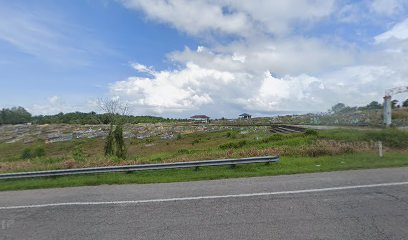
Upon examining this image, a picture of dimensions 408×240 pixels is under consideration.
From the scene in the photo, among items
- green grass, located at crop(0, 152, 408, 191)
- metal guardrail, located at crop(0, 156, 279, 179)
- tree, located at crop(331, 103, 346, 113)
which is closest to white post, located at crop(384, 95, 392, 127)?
tree, located at crop(331, 103, 346, 113)

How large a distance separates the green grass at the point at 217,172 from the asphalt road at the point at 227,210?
85cm

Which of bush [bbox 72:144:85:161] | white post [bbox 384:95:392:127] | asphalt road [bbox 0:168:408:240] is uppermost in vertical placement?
white post [bbox 384:95:392:127]

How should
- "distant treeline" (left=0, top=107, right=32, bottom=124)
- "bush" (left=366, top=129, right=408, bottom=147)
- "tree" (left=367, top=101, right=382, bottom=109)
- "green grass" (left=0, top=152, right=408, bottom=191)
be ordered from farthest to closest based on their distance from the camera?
"distant treeline" (left=0, top=107, right=32, bottom=124) → "tree" (left=367, top=101, right=382, bottom=109) → "bush" (left=366, top=129, right=408, bottom=147) → "green grass" (left=0, top=152, right=408, bottom=191)

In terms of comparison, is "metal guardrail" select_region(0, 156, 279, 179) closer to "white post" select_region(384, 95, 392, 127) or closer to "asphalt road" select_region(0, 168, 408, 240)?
"asphalt road" select_region(0, 168, 408, 240)

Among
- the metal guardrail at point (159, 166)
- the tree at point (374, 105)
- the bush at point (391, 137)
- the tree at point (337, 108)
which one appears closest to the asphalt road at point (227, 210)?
the metal guardrail at point (159, 166)

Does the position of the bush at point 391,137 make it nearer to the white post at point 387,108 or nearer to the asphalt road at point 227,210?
the asphalt road at point 227,210

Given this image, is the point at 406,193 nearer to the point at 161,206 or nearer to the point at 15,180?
the point at 161,206

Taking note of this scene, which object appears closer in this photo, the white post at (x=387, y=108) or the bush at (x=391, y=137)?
the bush at (x=391, y=137)

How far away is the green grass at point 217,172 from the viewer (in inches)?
392

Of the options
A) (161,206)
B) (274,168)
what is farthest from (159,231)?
(274,168)

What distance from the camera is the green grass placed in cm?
996

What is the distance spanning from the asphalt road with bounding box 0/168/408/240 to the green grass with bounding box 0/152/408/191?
85 cm

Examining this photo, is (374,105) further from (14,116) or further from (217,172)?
(14,116)

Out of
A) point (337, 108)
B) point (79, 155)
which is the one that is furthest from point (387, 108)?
point (79, 155)
